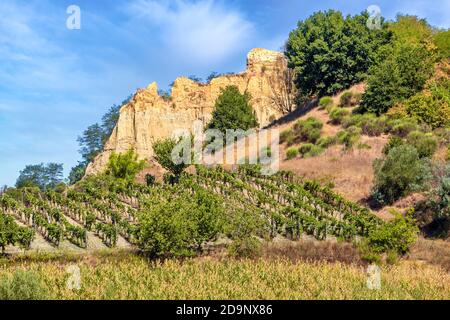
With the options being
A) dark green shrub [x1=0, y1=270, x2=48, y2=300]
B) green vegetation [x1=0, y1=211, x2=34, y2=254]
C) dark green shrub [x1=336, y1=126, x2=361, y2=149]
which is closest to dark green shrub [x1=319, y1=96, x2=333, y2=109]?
dark green shrub [x1=336, y1=126, x2=361, y2=149]

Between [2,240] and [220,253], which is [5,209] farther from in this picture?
[220,253]

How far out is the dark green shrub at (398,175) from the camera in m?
34.0

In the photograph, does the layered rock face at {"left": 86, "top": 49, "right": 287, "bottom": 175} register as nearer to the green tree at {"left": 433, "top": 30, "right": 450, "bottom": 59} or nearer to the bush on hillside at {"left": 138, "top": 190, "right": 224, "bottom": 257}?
the green tree at {"left": 433, "top": 30, "right": 450, "bottom": 59}

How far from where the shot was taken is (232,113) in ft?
190

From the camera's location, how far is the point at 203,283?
19109mm

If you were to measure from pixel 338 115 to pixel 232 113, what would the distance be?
436 inches

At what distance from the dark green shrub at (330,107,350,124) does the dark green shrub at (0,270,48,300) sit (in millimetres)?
40232

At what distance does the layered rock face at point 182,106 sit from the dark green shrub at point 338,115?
57.1 feet

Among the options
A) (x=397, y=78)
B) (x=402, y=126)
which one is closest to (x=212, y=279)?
(x=402, y=126)

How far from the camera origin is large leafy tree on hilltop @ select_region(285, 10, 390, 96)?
5656cm

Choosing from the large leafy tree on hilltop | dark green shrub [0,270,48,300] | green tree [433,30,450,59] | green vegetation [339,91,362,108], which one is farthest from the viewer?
green tree [433,30,450,59]

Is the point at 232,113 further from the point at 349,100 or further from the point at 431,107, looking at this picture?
the point at 431,107
